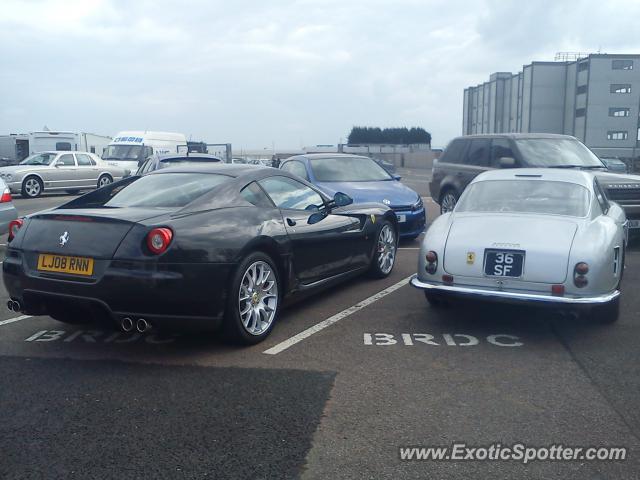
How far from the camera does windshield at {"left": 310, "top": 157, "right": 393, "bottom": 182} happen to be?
10.6 meters

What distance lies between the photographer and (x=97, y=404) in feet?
12.7

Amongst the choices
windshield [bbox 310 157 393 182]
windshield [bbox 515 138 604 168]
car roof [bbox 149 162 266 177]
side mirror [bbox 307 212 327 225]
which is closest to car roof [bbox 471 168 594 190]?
side mirror [bbox 307 212 327 225]

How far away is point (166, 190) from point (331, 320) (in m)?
1.83

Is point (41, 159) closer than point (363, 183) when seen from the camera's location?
No

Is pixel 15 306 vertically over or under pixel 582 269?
under

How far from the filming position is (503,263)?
16.8 ft

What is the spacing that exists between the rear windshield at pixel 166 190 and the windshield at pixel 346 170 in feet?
16.7

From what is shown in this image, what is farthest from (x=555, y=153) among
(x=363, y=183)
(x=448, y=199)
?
(x=363, y=183)

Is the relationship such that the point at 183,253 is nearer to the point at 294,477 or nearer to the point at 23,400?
the point at 23,400

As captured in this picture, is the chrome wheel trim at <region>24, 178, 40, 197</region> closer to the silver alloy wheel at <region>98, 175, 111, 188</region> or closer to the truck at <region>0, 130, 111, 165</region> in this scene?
the silver alloy wheel at <region>98, 175, 111, 188</region>

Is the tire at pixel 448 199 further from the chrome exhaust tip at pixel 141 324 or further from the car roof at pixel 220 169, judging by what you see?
the chrome exhaust tip at pixel 141 324

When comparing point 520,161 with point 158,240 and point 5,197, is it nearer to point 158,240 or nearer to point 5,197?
point 158,240

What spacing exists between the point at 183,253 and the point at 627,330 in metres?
3.67

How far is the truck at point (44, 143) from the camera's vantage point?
30.7 metres
